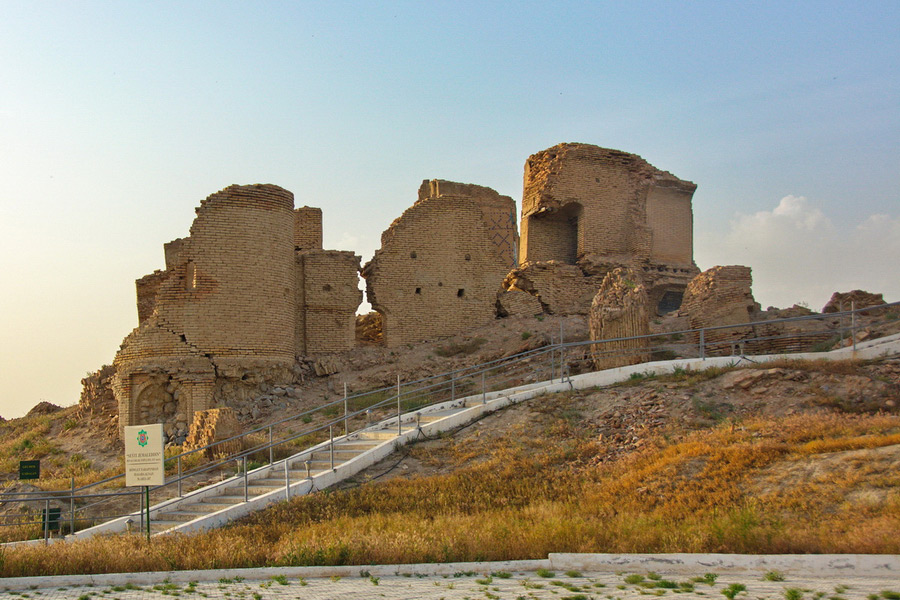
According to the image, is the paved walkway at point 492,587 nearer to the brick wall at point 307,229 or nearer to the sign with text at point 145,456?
the sign with text at point 145,456

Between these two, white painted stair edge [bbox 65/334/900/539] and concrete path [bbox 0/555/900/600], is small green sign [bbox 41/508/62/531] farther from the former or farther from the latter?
concrete path [bbox 0/555/900/600]


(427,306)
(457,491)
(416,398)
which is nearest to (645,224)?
(427,306)

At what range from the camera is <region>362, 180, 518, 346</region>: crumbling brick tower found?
2736cm

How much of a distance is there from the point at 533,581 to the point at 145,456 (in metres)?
6.22

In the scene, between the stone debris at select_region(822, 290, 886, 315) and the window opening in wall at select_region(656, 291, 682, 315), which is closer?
the stone debris at select_region(822, 290, 886, 315)

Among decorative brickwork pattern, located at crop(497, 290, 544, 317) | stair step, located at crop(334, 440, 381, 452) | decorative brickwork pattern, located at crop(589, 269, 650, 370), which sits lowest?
stair step, located at crop(334, 440, 381, 452)

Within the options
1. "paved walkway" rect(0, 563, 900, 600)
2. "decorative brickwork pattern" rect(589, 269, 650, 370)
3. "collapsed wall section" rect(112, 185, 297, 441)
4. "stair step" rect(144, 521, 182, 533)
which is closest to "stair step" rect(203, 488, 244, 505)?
"stair step" rect(144, 521, 182, 533)

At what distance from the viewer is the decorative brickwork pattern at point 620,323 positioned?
68.2ft

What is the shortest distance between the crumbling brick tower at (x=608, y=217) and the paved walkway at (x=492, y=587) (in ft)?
69.1

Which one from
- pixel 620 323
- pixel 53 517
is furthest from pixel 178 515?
pixel 620 323

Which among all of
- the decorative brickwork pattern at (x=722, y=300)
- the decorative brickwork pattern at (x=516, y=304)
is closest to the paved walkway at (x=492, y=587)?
the decorative brickwork pattern at (x=722, y=300)

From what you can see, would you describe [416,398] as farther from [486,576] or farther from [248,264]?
[486,576]

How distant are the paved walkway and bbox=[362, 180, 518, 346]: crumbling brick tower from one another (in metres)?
16.8

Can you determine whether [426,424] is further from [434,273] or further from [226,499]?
[434,273]
